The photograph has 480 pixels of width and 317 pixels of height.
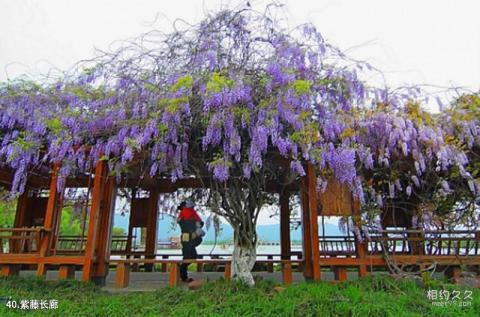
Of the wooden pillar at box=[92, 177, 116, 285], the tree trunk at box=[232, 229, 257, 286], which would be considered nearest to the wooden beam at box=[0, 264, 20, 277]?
the wooden pillar at box=[92, 177, 116, 285]

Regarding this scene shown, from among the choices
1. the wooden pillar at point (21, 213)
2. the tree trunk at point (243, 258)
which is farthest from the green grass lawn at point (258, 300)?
the wooden pillar at point (21, 213)

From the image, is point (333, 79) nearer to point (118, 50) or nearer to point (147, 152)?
point (147, 152)

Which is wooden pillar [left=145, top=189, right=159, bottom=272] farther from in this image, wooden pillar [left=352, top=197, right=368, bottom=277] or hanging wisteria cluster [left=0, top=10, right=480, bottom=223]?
wooden pillar [left=352, top=197, right=368, bottom=277]

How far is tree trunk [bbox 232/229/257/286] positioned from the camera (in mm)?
4332

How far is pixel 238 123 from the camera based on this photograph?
4.06 m

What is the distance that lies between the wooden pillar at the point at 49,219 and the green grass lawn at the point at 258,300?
50 cm

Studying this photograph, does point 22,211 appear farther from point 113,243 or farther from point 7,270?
point 7,270

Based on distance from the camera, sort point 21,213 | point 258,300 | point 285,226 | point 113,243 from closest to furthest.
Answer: point 258,300
point 285,226
point 21,213
point 113,243

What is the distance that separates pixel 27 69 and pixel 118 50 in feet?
5.22

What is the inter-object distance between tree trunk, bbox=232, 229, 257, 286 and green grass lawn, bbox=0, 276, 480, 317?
203 mm

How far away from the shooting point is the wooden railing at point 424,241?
15.3 feet

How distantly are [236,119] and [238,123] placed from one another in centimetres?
6

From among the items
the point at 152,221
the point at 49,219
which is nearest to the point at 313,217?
the point at 49,219

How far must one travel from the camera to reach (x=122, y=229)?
821 cm
